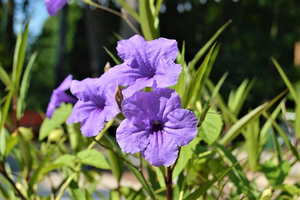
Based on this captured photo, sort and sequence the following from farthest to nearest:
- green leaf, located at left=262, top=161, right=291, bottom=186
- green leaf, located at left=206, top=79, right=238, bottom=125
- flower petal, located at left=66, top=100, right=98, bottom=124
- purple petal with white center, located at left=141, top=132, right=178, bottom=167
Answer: green leaf, located at left=206, top=79, right=238, bottom=125 → green leaf, located at left=262, top=161, right=291, bottom=186 → flower petal, located at left=66, top=100, right=98, bottom=124 → purple petal with white center, located at left=141, top=132, right=178, bottom=167

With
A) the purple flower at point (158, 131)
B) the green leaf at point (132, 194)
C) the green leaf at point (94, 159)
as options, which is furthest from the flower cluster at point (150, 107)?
the green leaf at point (132, 194)

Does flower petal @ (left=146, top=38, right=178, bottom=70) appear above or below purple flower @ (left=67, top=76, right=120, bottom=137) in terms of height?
above

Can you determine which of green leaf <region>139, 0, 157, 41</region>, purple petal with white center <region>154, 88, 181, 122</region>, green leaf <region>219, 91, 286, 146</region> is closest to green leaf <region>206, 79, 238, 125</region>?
green leaf <region>219, 91, 286, 146</region>

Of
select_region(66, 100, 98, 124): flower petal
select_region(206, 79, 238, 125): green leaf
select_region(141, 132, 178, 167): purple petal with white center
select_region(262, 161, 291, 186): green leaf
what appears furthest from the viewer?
select_region(206, 79, 238, 125): green leaf

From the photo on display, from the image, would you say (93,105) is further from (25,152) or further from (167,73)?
(25,152)

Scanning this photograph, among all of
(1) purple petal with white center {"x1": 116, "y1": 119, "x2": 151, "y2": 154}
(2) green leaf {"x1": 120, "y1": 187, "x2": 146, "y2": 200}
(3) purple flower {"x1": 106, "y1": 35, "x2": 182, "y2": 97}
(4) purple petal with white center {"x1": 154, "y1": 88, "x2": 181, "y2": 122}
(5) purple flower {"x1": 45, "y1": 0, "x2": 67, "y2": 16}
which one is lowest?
(2) green leaf {"x1": 120, "y1": 187, "x2": 146, "y2": 200}

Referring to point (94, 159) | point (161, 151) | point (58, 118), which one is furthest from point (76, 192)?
point (161, 151)

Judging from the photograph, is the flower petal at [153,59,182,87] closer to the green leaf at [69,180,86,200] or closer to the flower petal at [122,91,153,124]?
the flower petal at [122,91,153,124]

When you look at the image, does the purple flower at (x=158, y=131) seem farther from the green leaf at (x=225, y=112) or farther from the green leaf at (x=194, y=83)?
the green leaf at (x=225, y=112)

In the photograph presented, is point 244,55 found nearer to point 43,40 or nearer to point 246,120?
point 43,40

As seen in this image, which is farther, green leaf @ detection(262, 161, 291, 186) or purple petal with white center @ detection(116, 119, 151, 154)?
green leaf @ detection(262, 161, 291, 186)
